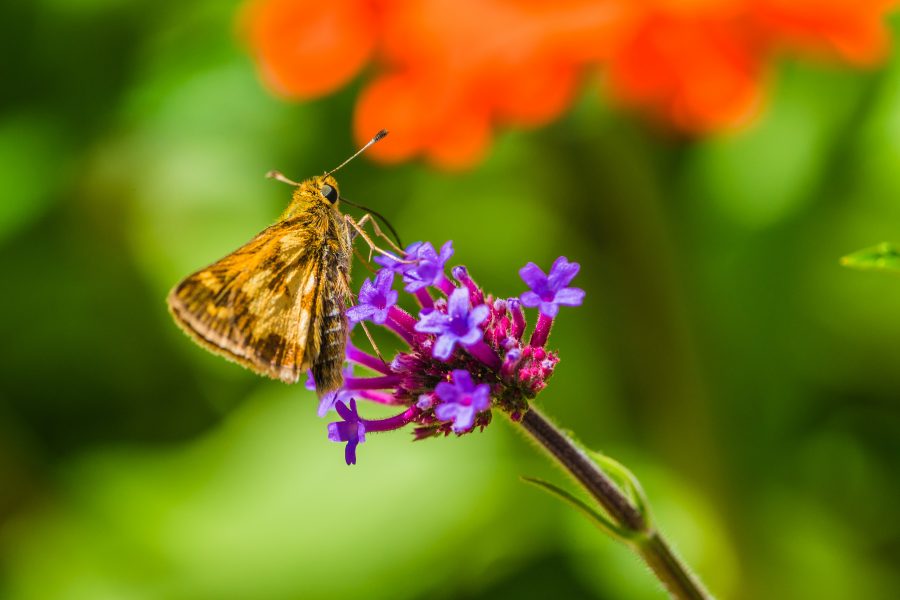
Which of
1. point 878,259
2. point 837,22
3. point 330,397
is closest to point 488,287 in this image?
point 837,22

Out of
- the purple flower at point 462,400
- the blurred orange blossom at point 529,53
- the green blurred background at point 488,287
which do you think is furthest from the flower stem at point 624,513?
the green blurred background at point 488,287

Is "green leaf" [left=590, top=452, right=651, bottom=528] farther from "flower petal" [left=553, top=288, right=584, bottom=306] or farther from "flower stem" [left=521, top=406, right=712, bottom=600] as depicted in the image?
"flower petal" [left=553, top=288, right=584, bottom=306]

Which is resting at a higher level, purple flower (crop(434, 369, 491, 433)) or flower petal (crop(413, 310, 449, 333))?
flower petal (crop(413, 310, 449, 333))

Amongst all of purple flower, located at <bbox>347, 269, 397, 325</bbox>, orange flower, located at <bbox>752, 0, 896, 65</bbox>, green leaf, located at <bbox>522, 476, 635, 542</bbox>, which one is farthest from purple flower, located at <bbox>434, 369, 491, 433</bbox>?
orange flower, located at <bbox>752, 0, 896, 65</bbox>

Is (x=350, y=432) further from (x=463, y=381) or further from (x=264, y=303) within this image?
(x=264, y=303)

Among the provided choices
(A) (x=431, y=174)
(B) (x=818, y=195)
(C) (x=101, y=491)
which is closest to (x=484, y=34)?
(A) (x=431, y=174)

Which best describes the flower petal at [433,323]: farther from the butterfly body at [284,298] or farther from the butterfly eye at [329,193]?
the butterfly eye at [329,193]
